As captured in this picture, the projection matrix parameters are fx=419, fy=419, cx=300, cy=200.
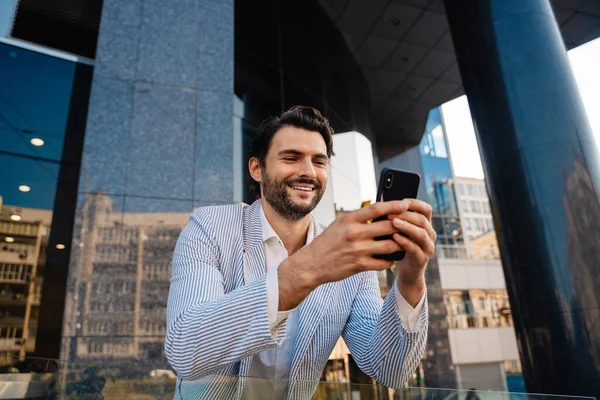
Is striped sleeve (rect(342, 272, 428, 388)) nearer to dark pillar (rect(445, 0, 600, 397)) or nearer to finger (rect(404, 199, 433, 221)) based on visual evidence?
finger (rect(404, 199, 433, 221))

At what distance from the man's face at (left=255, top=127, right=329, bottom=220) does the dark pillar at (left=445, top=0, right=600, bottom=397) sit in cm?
476

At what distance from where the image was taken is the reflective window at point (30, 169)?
14.6 feet

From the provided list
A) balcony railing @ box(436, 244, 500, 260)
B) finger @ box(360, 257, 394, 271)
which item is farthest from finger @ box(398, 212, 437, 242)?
balcony railing @ box(436, 244, 500, 260)

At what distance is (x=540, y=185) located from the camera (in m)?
5.69

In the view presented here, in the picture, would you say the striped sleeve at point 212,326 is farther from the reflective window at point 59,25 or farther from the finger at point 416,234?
the reflective window at point 59,25

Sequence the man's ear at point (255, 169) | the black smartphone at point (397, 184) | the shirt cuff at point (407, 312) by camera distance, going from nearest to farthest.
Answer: the black smartphone at point (397, 184) < the shirt cuff at point (407, 312) < the man's ear at point (255, 169)

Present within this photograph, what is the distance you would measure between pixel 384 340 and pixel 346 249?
73cm

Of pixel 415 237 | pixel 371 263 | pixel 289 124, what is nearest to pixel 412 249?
pixel 415 237

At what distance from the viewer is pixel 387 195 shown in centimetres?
126

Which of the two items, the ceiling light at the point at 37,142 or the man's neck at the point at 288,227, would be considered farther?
the ceiling light at the point at 37,142

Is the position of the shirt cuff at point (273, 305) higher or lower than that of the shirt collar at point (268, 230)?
lower

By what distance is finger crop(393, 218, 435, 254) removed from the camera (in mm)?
1097

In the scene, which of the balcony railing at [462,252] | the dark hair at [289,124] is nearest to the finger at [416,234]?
the dark hair at [289,124]

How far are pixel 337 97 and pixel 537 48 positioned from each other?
214 inches
